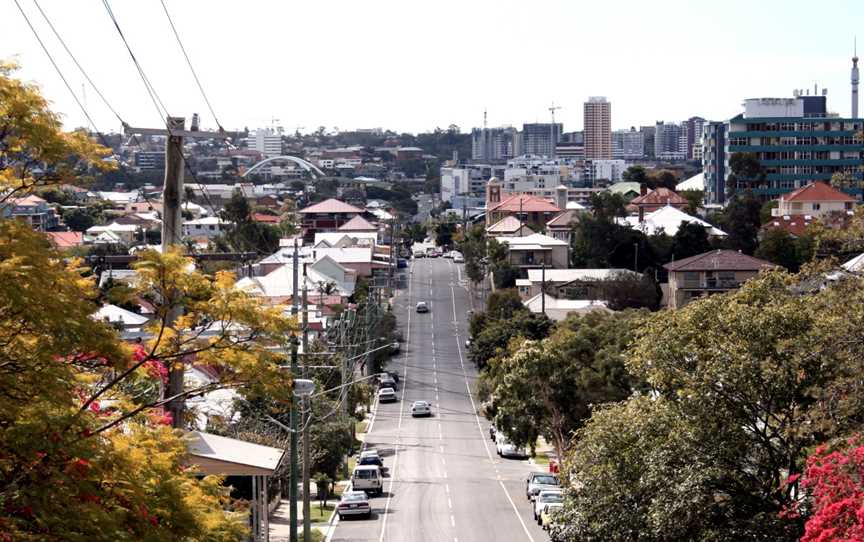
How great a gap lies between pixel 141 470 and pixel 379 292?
93365 millimetres

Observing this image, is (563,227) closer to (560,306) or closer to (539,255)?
(539,255)

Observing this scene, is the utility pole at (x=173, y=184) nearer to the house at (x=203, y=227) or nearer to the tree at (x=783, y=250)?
the tree at (x=783, y=250)

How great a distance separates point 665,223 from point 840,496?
100 m

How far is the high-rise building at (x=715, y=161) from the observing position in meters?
162

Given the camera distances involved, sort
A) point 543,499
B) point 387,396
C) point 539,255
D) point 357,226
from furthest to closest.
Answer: point 357,226
point 539,255
point 387,396
point 543,499

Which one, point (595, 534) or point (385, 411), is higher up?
point (595, 534)

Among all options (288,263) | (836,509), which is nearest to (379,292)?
(288,263)

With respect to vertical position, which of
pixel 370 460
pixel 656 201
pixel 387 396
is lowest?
pixel 387 396

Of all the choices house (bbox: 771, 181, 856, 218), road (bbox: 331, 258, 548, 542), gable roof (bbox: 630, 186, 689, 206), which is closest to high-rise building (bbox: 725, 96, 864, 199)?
gable roof (bbox: 630, 186, 689, 206)

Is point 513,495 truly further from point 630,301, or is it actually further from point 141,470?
point 630,301

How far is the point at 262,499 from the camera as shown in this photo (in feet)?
96.5

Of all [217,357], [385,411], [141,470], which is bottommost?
[385,411]

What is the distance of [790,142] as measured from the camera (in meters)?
148

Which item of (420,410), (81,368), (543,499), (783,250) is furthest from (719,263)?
(81,368)
